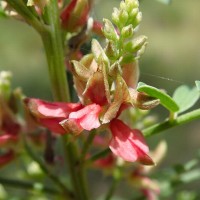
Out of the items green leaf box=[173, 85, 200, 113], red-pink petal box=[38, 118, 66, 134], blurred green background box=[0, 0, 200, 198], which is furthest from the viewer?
blurred green background box=[0, 0, 200, 198]

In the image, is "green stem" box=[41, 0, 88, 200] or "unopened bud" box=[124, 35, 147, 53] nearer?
"unopened bud" box=[124, 35, 147, 53]

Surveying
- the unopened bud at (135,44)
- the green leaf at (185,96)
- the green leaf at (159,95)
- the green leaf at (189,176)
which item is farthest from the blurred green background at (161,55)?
the unopened bud at (135,44)

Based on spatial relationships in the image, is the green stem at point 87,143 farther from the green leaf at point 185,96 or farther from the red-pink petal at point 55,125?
the green leaf at point 185,96

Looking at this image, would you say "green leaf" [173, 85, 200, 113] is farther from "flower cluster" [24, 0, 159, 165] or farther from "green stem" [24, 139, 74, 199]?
"green stem" [24, 139, 74, 199]

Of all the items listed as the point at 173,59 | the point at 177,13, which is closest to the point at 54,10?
the point at 173,59

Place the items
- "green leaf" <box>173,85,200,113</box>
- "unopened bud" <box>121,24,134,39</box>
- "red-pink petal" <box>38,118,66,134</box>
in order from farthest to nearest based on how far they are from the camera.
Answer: "green leaf" <box>173,85,200,113</box> → "red-pink petal" <box>38,118,66,134</box> → "unopened bud" <box>121,24,134,39</box>

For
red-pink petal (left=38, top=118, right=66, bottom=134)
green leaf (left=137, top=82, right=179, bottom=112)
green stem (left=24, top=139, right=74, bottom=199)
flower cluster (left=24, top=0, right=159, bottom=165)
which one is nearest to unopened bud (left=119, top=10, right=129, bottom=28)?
flower cluster (left=24, top=0, right=159, bottom=165)

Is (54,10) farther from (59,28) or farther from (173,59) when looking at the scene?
(173,59)
